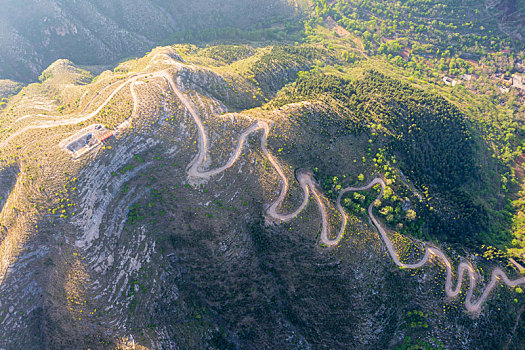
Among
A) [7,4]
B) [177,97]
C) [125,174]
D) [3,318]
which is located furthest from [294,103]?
[7,4]

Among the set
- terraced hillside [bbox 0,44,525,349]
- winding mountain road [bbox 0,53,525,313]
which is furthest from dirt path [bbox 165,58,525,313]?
terraced hillside [bbox 0,44,525,349]

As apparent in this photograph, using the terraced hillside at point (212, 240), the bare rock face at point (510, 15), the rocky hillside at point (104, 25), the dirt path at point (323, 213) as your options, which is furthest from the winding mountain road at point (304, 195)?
the bare rock face at point (510, 15)

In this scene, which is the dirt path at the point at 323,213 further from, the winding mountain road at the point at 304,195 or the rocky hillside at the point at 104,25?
the rocky hillside at the point at 104,25

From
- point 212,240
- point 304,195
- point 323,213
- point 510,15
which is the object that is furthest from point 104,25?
point 510,15

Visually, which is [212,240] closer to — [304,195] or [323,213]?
[304,195]

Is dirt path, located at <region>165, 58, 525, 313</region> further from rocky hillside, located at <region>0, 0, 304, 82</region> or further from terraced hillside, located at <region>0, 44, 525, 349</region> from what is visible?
rocky hillside, located at <region>0, 0, 304, 82</region>

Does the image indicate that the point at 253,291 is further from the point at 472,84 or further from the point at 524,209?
the point at 472,84
